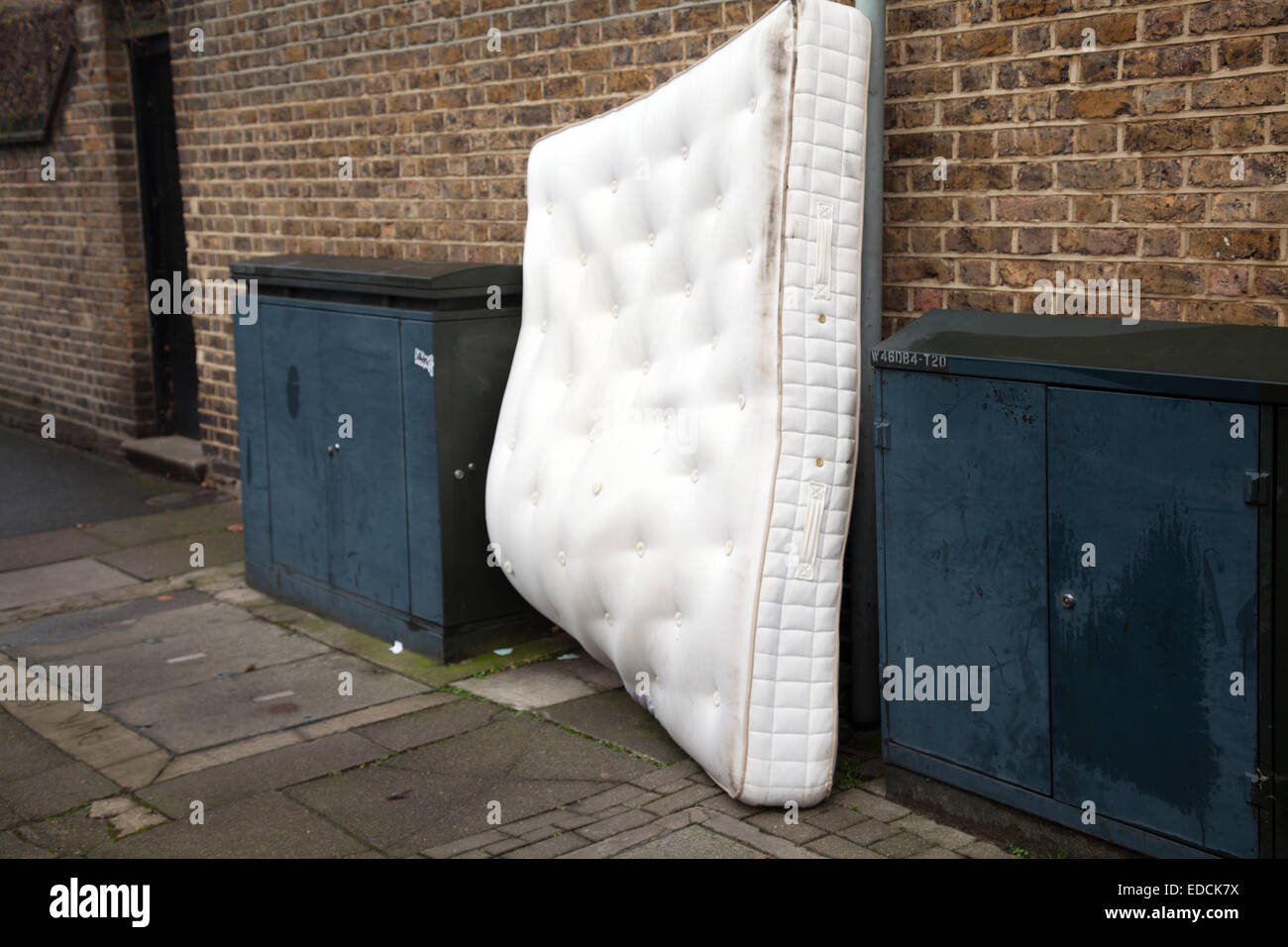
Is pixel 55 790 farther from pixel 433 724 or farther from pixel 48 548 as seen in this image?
pixel 48 548

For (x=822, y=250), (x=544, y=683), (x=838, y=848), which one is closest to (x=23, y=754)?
(x=544, y=683)

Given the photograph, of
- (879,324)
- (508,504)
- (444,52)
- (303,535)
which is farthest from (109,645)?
(879,324)


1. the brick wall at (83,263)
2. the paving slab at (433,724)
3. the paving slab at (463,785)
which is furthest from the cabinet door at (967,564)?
the brick wall at (83,263)

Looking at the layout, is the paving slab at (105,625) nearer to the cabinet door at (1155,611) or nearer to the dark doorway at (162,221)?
the dark doorway at (162,221)

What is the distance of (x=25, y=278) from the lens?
11039 millimetres

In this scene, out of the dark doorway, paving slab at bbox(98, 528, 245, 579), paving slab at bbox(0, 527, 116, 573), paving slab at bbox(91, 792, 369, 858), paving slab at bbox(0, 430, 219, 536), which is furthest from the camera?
the dark doorway

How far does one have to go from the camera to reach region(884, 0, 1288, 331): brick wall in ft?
12.5

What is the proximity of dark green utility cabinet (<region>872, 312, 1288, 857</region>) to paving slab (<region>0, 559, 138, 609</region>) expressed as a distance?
4.39 metres

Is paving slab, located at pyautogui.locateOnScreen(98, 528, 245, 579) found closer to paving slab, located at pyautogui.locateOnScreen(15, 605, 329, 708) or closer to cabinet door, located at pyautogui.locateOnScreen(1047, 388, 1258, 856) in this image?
paving slab, located at pyautogui.locateOnScreen(15, 605, 329, 708)

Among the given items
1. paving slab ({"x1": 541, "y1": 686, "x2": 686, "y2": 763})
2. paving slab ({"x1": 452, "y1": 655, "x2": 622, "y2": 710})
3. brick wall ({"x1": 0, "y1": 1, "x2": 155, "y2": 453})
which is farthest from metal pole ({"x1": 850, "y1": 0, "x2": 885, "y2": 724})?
brick wall ({"x1": 0, "y1": 1, "x2": 155, "y2": 453})

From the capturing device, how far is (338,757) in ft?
15.5

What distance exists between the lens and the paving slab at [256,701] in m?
5.01
